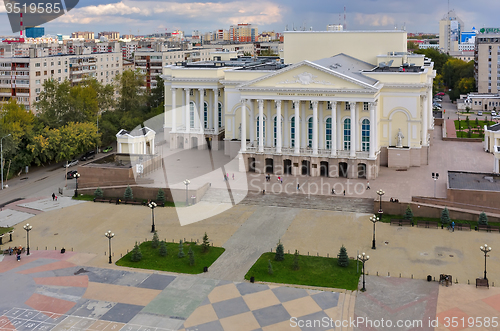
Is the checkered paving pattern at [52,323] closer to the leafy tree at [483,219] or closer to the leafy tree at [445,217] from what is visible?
the leafy tree at [445,217]

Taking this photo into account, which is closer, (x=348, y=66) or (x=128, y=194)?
(x=128, y=194)

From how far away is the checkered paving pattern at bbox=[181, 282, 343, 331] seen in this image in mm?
36969

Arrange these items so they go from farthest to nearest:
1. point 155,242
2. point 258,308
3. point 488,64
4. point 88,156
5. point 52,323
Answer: point 488,64 → point 88,156 → point 155,242 → point 258,308 → point 52,323

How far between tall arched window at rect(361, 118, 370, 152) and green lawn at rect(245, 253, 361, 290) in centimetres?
2765

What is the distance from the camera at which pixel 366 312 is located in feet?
126

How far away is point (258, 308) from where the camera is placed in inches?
1542

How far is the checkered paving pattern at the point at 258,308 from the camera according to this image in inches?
1455

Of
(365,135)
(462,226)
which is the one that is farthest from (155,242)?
(365,135)

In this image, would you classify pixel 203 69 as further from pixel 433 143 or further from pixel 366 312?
pixel 366 312

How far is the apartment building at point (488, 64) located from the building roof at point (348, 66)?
84811 mm

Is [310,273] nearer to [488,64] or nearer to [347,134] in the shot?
[347,134]

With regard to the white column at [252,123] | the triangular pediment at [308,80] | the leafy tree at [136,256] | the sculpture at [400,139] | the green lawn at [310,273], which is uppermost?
the triangular pediment at [308,80]

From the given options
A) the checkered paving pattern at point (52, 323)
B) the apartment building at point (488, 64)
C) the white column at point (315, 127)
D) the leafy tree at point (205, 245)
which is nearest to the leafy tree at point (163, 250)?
the leafy tree at point (205, 245)

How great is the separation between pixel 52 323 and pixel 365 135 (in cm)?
4618
